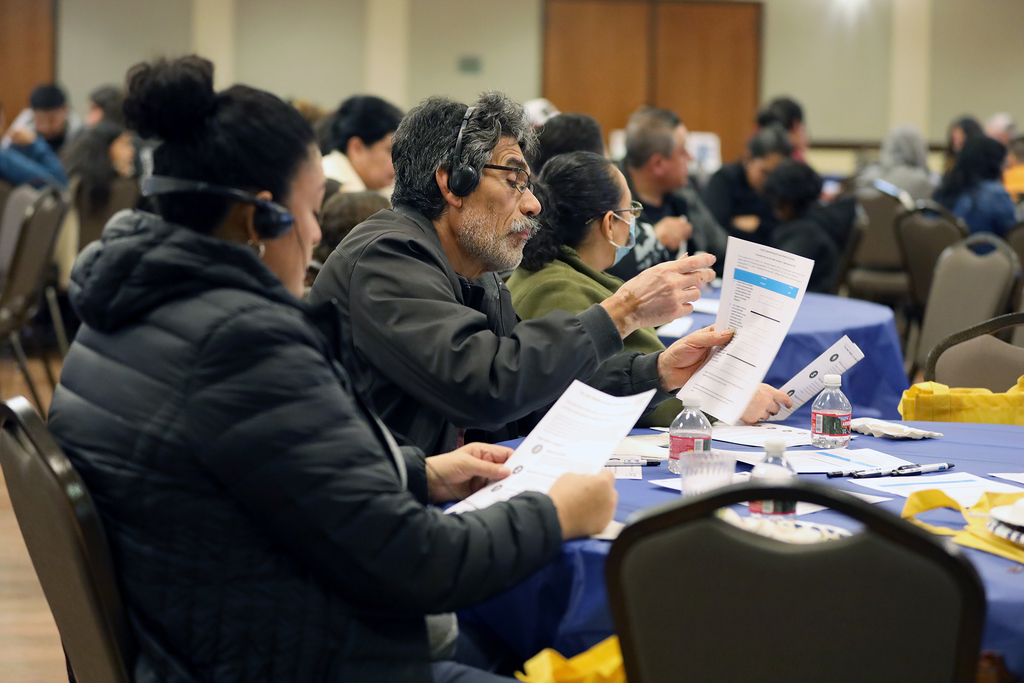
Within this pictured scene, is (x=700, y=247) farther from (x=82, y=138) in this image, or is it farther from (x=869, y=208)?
(x=82, y=138)

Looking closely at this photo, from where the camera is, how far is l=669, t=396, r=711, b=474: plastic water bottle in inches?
67.1

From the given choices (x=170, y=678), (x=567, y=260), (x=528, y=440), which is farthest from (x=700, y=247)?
(x=170, y=678)

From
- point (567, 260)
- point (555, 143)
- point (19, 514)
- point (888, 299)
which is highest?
point (555, 143)

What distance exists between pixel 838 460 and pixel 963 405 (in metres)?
0.67

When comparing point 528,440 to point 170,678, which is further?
point 528,440

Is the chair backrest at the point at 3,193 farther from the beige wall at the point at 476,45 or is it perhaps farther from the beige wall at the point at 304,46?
the beige wall at the point at 476,45

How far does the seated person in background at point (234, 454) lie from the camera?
1.11m

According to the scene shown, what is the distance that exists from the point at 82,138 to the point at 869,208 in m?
4.97

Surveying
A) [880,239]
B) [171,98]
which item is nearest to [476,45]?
[880,239]

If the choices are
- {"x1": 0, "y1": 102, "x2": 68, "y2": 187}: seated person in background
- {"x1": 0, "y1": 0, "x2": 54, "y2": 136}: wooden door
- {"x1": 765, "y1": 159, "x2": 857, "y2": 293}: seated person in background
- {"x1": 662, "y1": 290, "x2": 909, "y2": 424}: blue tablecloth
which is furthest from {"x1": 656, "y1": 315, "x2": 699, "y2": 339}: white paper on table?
{"x1": 0, "y1": 0, "x2": 54, "y2": 136}: wooden door

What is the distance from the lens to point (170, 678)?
1.16m

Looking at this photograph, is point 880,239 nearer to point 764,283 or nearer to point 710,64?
point 764,283

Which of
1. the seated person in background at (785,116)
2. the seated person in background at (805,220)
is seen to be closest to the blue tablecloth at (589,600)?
the seated person in background at (805,220)

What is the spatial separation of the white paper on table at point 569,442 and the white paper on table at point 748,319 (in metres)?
0.32
